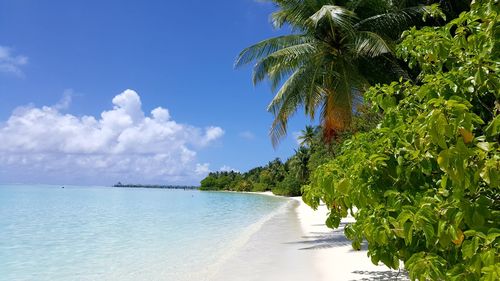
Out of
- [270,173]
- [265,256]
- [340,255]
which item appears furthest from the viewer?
[270,173]

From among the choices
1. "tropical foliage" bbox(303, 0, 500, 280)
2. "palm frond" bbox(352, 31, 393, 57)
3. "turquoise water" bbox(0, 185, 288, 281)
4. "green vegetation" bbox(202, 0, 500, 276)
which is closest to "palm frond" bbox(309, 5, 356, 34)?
"palm frond" bbox(352, 31, 393, 57)

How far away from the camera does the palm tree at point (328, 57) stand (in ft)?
41.3

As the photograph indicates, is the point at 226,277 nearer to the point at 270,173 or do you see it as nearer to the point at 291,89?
the point at 291,89

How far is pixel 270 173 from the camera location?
90000mm

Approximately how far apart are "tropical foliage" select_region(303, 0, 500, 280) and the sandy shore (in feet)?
16.7

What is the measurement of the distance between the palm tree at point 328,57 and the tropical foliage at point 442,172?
32.5ft

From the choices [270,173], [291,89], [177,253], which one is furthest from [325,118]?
[270,173]

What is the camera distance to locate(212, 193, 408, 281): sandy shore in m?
8.10

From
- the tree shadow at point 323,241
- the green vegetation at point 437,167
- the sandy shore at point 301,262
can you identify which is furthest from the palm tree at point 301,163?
the green vegetation at point 437,167

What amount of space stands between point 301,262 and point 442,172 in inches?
305

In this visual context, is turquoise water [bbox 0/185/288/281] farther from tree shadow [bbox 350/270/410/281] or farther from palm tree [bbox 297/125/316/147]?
palm tree [bbox 297/125/316/147]

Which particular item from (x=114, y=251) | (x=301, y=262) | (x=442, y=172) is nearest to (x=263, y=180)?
(x=114, y=251)

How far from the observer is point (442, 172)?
2.48m

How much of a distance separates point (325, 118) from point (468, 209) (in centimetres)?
1184
